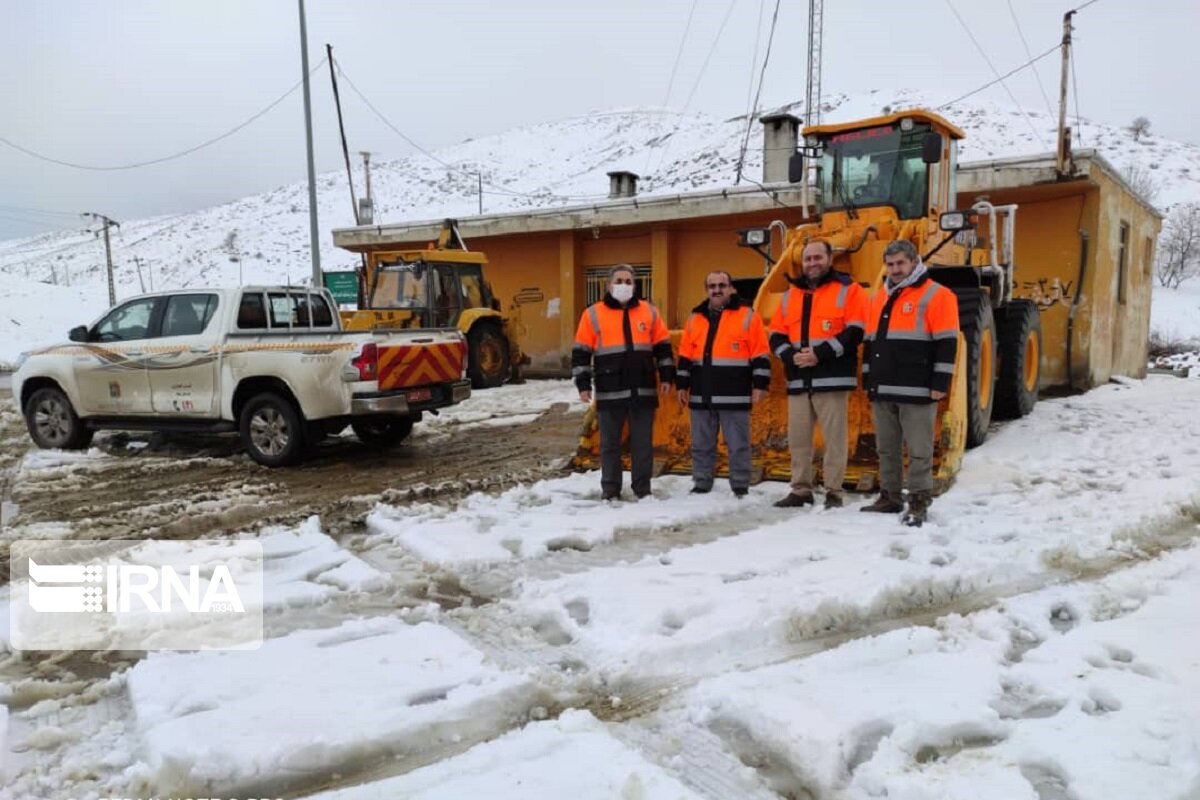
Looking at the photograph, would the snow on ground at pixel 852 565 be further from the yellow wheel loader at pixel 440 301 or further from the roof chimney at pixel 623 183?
the roof chimney at pixel 623 183

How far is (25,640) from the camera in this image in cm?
385

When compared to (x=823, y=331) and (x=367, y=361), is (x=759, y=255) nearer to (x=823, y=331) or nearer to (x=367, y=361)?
(x=367, y=361)

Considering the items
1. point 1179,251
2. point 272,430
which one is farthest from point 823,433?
point 1179,251

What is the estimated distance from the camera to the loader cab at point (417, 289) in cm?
1480

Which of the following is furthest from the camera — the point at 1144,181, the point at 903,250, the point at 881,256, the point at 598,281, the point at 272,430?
the point at 1144,181

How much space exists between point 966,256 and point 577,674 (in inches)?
288

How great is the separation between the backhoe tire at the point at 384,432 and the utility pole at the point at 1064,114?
32.0ft

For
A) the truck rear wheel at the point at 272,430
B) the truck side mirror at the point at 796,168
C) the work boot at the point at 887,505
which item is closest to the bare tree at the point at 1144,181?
the truck side mirror at the point at 796,168

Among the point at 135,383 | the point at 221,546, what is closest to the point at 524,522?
the point at 221,546

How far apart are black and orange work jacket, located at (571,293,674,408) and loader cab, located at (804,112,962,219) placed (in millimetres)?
3436

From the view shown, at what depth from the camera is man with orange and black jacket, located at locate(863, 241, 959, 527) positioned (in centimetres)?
531

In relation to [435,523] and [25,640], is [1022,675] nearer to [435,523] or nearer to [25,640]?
[435,523]

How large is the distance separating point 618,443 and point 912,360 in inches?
85.4

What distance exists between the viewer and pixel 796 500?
5930 millimetres
